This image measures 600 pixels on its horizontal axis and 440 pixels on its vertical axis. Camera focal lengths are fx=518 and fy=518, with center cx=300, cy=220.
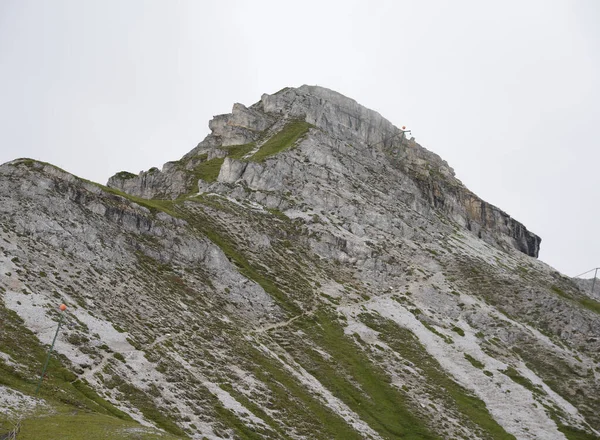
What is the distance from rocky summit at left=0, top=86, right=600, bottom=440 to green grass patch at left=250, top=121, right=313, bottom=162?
9236 millimetres

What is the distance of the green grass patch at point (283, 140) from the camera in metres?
170

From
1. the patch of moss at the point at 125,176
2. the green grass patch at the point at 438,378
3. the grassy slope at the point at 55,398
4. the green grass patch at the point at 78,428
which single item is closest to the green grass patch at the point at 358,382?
the green grass patch at the point at 438,378

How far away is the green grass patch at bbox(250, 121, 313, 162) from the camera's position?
17025 centimetres

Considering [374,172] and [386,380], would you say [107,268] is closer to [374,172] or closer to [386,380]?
[386,380]

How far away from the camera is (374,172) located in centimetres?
18162

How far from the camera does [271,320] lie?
98.7m

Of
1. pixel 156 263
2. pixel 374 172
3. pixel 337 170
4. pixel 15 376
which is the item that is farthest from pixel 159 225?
pixel 374 172

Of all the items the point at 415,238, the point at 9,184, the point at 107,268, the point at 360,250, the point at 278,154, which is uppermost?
the point at 278,154

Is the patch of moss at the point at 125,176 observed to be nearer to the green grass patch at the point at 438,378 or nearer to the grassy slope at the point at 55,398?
the green grass patch at the point at 438,378

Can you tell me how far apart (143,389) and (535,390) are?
7124 cm

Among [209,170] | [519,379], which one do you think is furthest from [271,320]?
[209,170]

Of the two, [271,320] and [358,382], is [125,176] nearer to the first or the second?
[271,320]

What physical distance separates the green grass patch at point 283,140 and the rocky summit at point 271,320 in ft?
30.3

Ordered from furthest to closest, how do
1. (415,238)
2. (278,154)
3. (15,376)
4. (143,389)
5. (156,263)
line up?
(278,154)
(415,238)
(156,263)
(143,389)
(15,376)
